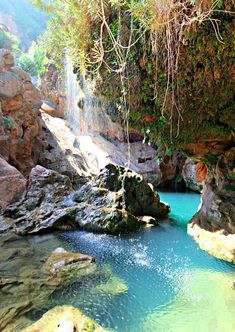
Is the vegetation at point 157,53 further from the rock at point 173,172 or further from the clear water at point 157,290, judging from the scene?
the rock at point 173,172

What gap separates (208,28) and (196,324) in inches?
174

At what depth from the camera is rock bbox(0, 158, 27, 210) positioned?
8571mm

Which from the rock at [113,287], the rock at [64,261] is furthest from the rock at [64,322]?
the rock at [64,261]

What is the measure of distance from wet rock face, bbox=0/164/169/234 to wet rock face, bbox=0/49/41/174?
2.33 meters

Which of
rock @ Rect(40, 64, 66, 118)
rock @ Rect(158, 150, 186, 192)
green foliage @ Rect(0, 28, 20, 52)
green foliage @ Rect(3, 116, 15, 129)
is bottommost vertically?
rock @ Rect(158, 150, 186, 192)

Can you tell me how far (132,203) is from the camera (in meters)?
8.84

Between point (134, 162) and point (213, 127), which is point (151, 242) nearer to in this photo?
point (213, 127)

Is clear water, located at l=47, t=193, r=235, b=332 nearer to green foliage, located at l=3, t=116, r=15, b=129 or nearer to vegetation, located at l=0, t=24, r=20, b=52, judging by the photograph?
green foliage, located at l=3, t=116, r=15, b=129

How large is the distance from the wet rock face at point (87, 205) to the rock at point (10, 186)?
305 millimetres

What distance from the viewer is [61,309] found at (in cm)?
350

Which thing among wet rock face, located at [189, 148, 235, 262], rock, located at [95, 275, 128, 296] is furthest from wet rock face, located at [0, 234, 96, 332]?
wet rock face, located at [189, 148, 235, 262]

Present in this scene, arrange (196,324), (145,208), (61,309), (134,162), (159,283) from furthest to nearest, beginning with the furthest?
(134,162)
(145,208)
(159,283)
(61,309)
(196,324)

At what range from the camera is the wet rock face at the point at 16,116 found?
10.9 metres

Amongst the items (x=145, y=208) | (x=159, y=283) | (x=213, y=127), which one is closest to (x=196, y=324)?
(x=159, y=283)
